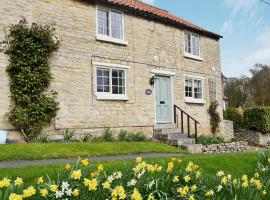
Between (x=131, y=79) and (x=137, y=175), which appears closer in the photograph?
(x=137, y=175)

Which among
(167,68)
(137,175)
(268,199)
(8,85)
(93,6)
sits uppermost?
(93,6)

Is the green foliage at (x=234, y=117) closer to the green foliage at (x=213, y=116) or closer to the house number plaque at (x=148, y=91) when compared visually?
the green foliage at (x=213, y=116)

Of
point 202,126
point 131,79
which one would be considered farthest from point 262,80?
point 131,79

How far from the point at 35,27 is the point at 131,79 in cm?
520

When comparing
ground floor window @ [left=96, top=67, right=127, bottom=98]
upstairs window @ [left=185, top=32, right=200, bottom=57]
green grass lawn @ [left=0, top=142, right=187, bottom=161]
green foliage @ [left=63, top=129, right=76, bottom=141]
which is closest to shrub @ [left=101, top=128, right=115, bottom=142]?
green foliage @ [left=63, top=129, right=76, bottom=141]

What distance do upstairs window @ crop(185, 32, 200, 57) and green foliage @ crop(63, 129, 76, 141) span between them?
932cm

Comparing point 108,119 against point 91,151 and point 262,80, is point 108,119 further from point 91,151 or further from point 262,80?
point 262,80

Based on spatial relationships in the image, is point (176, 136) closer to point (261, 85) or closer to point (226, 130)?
point (226, 130)

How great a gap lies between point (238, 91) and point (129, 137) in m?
53.2

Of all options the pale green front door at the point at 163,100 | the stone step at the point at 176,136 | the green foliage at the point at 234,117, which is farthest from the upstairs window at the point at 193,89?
the green foliage at the point at 234,117

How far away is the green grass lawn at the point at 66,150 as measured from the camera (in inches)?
376

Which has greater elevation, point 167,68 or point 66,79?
point 167,68

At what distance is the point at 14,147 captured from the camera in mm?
10227

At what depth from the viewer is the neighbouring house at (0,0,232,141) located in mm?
13516
